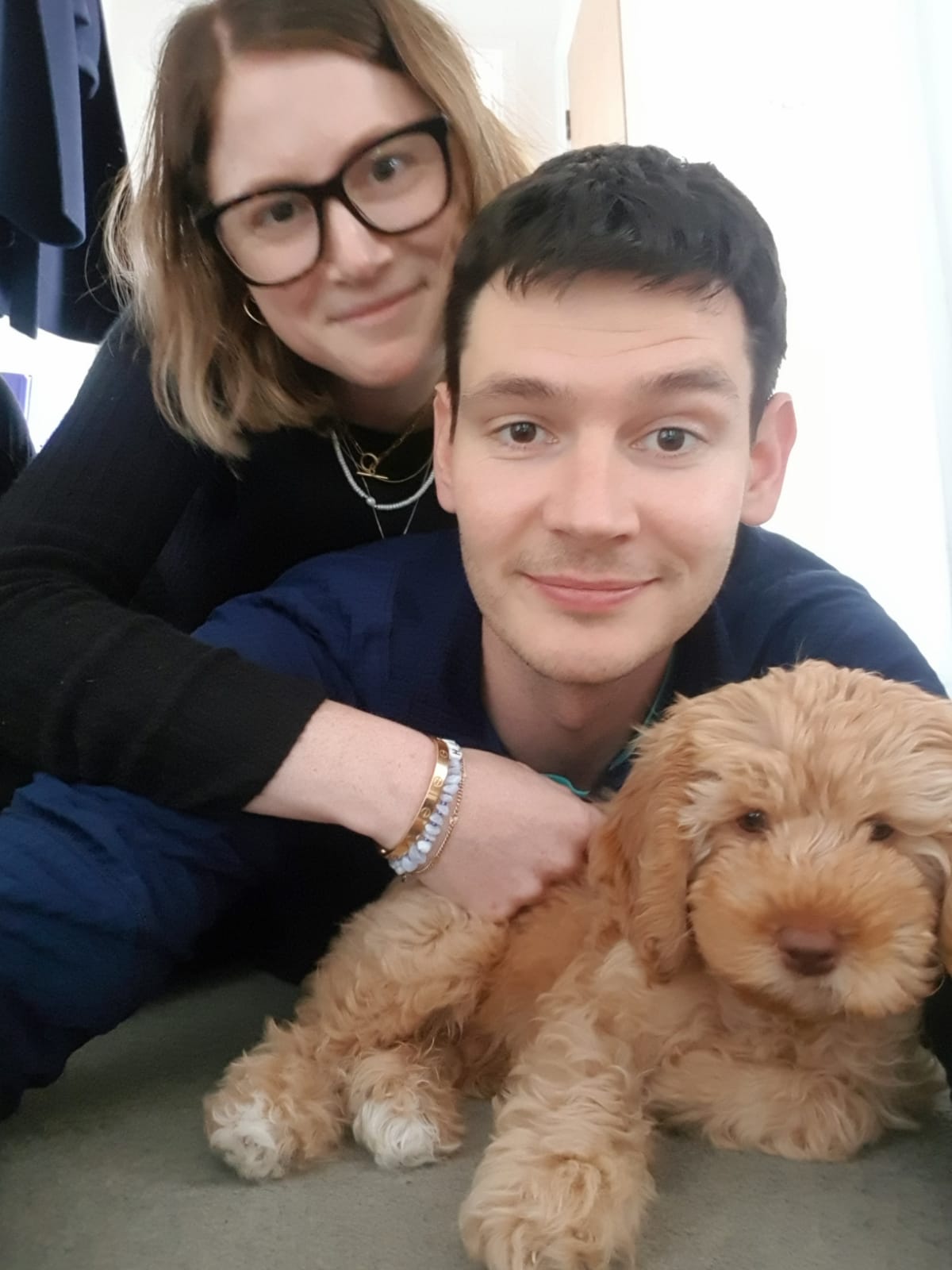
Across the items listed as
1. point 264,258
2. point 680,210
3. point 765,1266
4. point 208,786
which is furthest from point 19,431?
point 765,1266

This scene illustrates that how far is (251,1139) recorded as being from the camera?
3.65ft

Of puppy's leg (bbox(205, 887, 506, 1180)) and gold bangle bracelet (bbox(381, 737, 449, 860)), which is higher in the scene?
gold bangle bracelet (bbox(381, 737, 449, 860))

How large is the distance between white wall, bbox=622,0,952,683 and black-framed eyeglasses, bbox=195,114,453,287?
1162 mm

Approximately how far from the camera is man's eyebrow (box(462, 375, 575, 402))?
1.21 meters

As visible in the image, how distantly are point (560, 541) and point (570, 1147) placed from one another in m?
0.64

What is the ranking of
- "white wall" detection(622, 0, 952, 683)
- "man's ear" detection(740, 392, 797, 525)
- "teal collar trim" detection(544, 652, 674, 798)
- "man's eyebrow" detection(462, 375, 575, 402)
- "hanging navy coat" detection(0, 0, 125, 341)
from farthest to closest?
"white wall" detection(622, 0, 952, 683)
"hanging navy coat" detection(0, 0, 125, 341)
"teal collar trim" detection(544, 652, 674, 798)
"man's ear" detection(740, 392, 797, 525)
"man's eyebrow" detection(462, 375, 575, 402)

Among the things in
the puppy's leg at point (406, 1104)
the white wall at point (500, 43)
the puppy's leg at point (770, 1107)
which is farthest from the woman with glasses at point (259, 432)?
the white wall at point (500, 43)

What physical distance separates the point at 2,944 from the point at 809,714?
89 centimetres

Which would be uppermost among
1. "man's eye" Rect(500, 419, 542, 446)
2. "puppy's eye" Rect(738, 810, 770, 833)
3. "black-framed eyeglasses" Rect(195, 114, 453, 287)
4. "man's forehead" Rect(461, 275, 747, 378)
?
"black-framed eyeglasses" Rect(195, 114, 453, 287)

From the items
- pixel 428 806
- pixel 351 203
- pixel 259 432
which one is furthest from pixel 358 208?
pixel 428 806

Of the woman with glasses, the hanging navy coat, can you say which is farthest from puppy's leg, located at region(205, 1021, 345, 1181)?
the hanging navy coat

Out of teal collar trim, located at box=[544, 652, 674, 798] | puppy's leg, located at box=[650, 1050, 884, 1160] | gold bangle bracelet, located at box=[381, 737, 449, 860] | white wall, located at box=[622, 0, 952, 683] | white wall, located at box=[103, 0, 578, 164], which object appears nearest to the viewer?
puppy's leg, located at box=[650, 1050, 884, 1160]

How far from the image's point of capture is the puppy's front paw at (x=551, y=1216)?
93 cm

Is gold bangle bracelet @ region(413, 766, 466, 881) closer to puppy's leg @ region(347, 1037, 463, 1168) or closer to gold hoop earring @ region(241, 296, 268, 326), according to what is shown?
puppy's leg @ region(347, 1037, 463, 1168)
